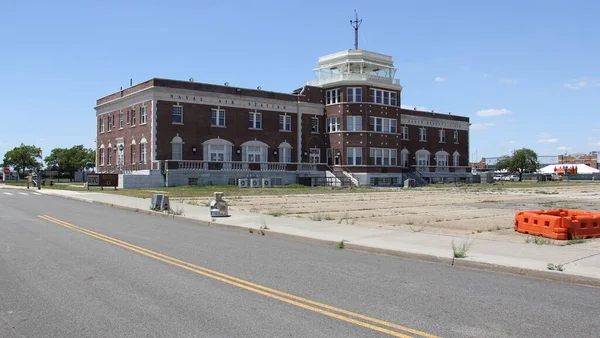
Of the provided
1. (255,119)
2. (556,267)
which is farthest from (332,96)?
(556,267)

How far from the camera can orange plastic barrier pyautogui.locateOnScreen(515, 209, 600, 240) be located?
12.5 m

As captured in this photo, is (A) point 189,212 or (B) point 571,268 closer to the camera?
(B) point 571,268

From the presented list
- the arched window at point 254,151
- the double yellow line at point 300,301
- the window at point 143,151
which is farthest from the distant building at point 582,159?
the double yellow line at point 300,301

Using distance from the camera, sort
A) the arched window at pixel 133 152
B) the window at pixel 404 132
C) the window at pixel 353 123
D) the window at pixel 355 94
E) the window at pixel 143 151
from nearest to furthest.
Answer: the window at pixel 143 151 → the arched window at pixel 133 152 → the window at pixel 355 94 → the window at pixel 353 123 → the window at pixel 404 132

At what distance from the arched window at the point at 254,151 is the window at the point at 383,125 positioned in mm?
12551

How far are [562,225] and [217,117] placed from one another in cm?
4179

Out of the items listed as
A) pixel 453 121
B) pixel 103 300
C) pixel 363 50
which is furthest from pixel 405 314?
pixel 453 121

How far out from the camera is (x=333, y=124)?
57812 millimetres

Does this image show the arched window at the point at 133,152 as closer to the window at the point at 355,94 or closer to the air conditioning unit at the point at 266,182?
the air conditioning unit at the point at 266,182

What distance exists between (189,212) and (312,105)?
3814 centimetres

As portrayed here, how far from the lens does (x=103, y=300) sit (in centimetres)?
704

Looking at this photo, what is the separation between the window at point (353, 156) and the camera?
5646 centimetres

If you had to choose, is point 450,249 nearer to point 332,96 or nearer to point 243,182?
point 243,182

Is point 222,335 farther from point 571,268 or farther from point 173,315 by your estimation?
point 571,268
